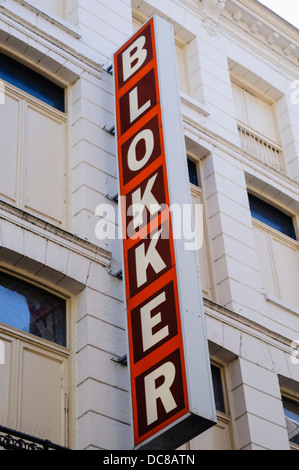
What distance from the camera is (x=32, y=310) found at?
1352 centimetres

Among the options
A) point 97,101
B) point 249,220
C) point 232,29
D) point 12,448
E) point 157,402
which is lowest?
point 12,448

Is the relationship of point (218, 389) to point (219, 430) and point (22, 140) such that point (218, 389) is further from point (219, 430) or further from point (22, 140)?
point (22, 140)

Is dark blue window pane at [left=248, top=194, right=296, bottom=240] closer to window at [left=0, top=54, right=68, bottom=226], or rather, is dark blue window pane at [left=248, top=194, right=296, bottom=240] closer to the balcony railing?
the balcony railing

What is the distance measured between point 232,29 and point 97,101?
22.2ft

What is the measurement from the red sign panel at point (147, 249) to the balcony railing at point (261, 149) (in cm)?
489

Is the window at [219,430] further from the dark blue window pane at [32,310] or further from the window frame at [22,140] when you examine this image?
the window frame at [22,140]

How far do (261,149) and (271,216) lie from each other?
2133 mm

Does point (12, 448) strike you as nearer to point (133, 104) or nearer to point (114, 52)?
point (133, 104)

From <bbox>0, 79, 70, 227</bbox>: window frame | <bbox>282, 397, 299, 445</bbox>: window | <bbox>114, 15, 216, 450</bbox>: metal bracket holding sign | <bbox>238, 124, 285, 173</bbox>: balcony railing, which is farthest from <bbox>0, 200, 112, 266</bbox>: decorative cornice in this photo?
<bbox>238, 124, 285, 173</bbox>: balcony railing

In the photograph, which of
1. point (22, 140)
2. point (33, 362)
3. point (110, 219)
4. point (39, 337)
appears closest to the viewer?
point (33, 362)

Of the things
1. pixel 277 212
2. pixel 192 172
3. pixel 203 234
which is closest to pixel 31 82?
pixel 192 172

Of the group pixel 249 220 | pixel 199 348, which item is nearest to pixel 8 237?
pixel 199 348

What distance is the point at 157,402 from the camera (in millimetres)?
11695

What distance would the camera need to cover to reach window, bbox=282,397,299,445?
51.0 feet
